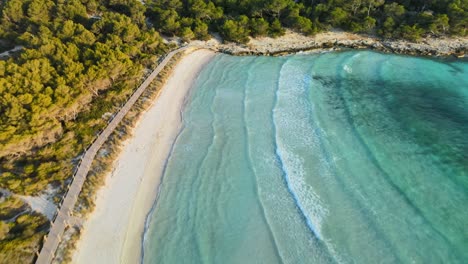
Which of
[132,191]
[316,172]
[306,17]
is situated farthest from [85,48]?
[306,17]

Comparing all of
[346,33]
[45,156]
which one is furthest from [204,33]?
[45,156]

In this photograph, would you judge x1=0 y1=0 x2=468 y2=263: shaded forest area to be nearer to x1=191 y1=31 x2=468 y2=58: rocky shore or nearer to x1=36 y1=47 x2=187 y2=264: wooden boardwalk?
x1=36 y1=47 x2=187 y2=264: wooden boardwalk

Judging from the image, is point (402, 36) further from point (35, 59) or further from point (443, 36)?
point (35, 59)

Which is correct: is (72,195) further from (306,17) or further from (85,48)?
(306,17)

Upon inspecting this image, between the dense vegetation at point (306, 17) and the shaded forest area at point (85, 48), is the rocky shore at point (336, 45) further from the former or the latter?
the shaded forest area at point (85, 48)

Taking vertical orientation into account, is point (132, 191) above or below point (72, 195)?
below

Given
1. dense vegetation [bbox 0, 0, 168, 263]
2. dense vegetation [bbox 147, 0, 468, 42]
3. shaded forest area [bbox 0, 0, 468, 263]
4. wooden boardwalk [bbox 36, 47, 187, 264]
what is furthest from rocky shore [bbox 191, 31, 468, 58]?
wooden boardwalk [bbox 36, 47, 187, 264]
